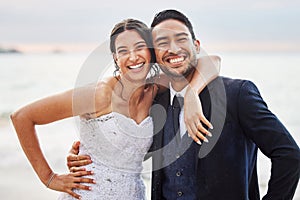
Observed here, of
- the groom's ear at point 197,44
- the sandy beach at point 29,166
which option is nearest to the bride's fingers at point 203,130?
the groom's ear at point 197,44

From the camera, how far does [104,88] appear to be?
193 centimetres

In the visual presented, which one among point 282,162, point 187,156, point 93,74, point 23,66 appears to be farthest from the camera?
point 23,66

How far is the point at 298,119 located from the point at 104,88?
7.71m

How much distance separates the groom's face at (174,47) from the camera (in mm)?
1940

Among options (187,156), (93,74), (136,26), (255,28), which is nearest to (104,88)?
(93,74)

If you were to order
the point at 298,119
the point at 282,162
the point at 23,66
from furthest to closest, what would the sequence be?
the point at 23,66, the point at 298,119, the point at 282,162

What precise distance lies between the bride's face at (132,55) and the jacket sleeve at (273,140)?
420 millimetres

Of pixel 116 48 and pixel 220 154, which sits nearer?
pixel 220 154

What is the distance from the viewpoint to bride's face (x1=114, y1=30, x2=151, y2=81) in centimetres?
192

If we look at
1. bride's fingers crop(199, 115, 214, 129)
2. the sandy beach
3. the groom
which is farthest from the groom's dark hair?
the sandy beach

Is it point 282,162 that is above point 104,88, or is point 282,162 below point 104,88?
below

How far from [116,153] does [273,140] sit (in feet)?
2.13

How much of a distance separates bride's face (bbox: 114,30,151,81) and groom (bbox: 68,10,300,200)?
0.07 metres

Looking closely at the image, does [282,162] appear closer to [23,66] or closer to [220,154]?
[220,154]
